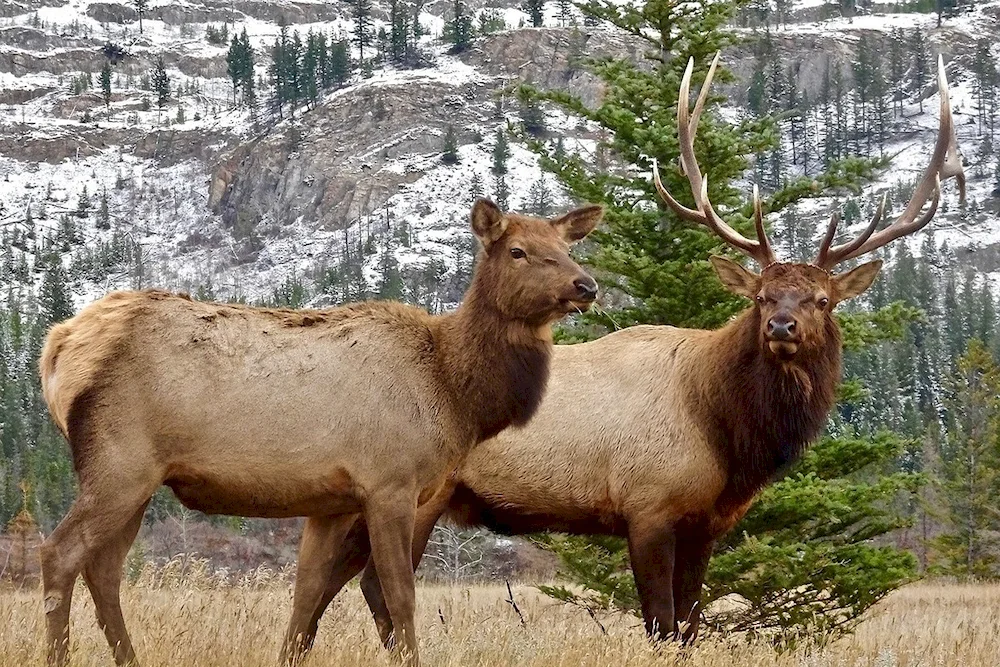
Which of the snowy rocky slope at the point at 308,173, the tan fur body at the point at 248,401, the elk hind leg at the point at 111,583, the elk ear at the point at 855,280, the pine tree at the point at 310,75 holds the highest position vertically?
the elk ear at the point at 855,280

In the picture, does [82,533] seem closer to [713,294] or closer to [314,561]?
[314,561]

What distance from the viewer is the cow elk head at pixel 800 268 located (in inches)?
301

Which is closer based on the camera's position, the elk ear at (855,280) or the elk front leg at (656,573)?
the elk front leg at (656,573)

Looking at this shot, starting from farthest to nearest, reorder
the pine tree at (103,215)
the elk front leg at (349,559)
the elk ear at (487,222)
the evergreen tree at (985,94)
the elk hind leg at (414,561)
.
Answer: the evergreen tree at (985,94) < the pine tree at (103,215) < the elk hind leg at (414,561) < the elk front leg at (349,559) < the elk ear at (487,222)

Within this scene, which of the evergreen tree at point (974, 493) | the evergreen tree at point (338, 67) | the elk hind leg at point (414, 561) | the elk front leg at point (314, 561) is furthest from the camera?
the evergreen tree at point (338, 67)

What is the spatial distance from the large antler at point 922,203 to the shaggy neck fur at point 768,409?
72cm

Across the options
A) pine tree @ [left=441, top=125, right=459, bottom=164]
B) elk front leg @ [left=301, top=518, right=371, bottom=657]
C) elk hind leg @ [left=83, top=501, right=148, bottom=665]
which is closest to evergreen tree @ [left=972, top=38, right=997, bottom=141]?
pine tree @ [left=441, top=125, right=459, bottom=164]

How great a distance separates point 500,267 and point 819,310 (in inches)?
83.4

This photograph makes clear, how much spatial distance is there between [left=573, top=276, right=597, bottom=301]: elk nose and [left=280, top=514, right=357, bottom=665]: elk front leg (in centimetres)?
181

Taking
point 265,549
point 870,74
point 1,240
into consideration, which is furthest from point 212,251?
point 265,549

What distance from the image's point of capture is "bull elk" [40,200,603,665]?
589 centimetres

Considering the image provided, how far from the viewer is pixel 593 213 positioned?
24.9ft

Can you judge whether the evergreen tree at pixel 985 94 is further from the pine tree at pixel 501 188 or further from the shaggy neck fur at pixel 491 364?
the shaggy neck fur at pixel 491 364

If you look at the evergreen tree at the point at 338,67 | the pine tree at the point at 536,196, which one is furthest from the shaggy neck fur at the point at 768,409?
the evergreen tree at the point at 338,67
